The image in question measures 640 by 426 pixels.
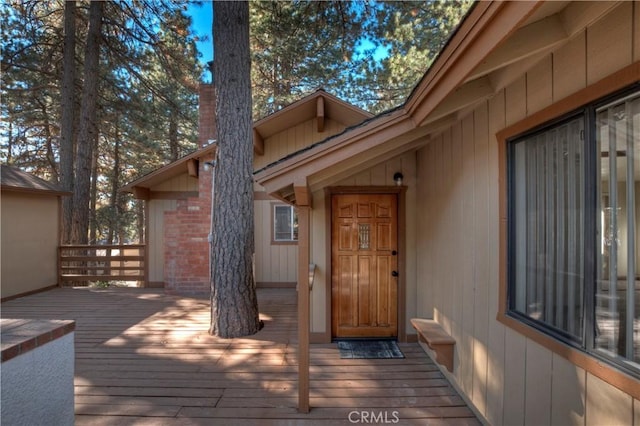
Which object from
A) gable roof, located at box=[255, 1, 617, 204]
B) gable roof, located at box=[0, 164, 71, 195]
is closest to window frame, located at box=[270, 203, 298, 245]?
gable roof, located at box=[255, 1, 617, 204]

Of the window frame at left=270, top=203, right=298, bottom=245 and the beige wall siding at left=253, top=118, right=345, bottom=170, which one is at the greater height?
the beige wall siding at left=253, top=118, right=345, bottom=170

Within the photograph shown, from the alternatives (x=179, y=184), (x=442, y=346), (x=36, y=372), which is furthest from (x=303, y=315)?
(x=179, y=184)

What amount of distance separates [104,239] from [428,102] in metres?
21.6

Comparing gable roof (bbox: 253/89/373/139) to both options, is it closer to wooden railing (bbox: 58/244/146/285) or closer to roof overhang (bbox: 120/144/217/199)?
roof overhang (bbox: 120/144/217/199)

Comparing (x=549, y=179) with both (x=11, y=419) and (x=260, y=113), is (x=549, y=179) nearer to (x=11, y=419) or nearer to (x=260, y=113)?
(x=11, y=419)

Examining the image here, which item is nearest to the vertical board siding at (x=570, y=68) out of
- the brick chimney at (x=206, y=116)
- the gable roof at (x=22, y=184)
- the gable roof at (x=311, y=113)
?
the gable roof at (x=311, y=113)

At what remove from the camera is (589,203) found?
168cm

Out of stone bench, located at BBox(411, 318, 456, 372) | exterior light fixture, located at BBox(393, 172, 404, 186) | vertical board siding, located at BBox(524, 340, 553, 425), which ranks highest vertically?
exterior light fixture, located at BBox(393, 172, 404, 186)

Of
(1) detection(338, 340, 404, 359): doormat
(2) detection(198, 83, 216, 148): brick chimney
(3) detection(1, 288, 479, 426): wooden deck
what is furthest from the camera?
(2) detection(198, 83, 216, 148): brick chimney

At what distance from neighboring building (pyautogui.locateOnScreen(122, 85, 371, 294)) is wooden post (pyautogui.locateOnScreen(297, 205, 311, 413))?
4139 mm

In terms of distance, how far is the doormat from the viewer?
13.0 feet

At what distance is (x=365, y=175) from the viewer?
14.7 ft

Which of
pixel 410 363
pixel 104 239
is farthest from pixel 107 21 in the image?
pixel 104 239
